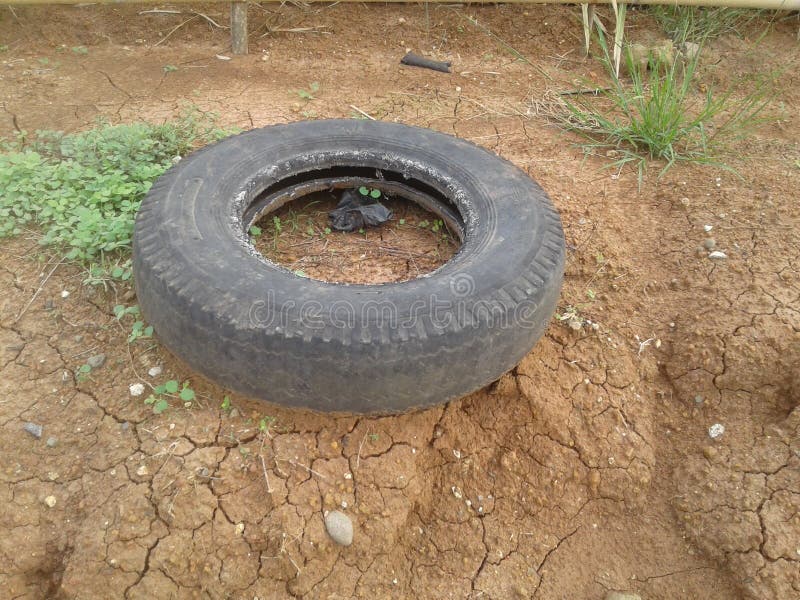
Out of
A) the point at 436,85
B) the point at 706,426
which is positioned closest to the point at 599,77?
the point at 436,85

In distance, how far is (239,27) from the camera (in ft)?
13.9

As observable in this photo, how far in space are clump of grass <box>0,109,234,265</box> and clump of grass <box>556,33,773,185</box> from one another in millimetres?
2140

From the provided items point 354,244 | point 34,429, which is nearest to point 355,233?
point 354,244

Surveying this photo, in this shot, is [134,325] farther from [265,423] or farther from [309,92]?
[309,92]

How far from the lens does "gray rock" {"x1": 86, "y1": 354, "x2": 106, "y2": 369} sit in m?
2.26

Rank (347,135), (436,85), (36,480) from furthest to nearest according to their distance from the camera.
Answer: (436,85) < (347,135) < (36,480)

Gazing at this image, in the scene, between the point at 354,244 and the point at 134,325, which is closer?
the point at 134,325

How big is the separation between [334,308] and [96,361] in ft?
3.29

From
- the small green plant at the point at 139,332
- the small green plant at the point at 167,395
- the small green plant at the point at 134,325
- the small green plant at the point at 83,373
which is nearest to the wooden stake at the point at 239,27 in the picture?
the small green plant at the point at 134,325

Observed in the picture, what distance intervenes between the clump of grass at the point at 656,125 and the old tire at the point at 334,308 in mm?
1388

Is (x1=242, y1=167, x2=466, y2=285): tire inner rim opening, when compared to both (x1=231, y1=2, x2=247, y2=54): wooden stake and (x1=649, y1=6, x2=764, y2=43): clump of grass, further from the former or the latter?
(x1=649, y1=6, x2=764, y2=43): clump of grass

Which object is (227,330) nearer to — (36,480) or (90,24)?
(36,480)

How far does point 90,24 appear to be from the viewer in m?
4.39

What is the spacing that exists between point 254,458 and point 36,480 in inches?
27.9
